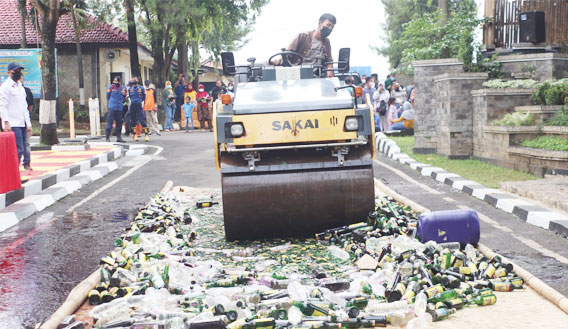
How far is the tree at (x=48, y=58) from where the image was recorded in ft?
62.7

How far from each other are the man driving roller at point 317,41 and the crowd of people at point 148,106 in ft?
23.3

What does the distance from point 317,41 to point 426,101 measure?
7.94 m

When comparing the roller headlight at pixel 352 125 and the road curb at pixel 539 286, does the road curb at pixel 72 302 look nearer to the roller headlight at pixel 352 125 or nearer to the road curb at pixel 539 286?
the roller headlight at pixel 352 125

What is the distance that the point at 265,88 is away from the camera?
8.40m

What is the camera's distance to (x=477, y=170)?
45.8 ft

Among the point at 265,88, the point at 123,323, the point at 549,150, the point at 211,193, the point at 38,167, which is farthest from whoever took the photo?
the point at 38,167

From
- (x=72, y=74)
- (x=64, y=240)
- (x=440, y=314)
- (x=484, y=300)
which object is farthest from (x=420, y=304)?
(x=72, y=74)

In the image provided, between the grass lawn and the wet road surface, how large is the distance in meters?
4.53

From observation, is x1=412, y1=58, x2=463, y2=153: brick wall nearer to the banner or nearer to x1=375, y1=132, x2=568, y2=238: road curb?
x1=375, y1=132, x2=568, y2=238: road curb

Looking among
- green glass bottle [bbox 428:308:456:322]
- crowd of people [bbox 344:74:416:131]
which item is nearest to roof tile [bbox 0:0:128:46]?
crowd of people [bbox 344:74:416:131]

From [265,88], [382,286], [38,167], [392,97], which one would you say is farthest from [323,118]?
[392,97]

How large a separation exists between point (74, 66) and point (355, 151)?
2944 cm

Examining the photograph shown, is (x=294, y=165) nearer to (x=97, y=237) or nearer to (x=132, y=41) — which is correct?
(x=97, y=237)

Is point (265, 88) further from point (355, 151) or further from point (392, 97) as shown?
point (392, 97)
